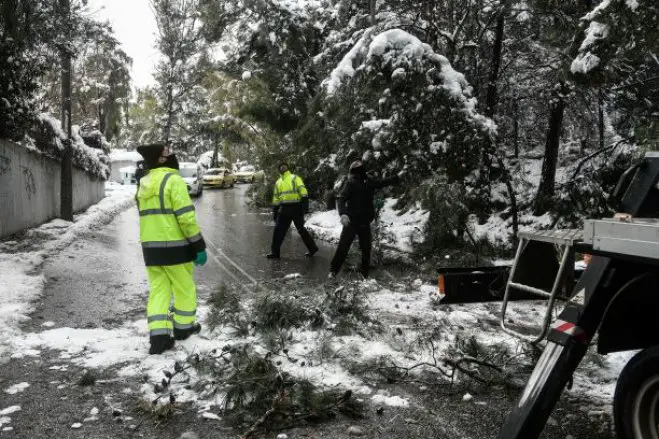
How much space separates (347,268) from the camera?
1016 cm

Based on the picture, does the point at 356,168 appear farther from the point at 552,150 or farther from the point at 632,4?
the point at 552,150

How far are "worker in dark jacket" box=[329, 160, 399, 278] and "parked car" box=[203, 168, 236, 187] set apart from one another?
36000mm

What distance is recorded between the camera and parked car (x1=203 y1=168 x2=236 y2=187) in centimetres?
4422

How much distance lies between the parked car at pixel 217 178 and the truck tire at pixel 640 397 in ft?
139

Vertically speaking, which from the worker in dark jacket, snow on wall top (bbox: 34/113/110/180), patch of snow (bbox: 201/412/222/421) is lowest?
patch of snow (bbox: 201/412/222/421)

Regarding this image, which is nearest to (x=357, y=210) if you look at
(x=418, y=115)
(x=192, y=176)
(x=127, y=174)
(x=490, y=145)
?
(x=418, y=115)

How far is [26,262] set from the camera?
9.93 meters

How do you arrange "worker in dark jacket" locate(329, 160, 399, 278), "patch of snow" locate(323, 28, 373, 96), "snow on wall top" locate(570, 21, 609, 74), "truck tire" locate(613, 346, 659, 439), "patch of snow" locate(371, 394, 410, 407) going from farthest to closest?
"patch of snow" locate(323, 28, 373, 96), "worker in dark jacket" locate(329, 160, 399, 278), "snow on wall top" locate(570, 21, 609, 74), "patch of snow" locate(371, 394, 410, 407), "truck tire" locate(613, 346, 659, 439)

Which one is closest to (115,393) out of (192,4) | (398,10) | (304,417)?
(304,417)

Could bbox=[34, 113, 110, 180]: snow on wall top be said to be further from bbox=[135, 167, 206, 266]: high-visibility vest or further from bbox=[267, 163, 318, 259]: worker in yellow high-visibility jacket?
bbox=[135, 167, 206, 266]: high-visibility vest

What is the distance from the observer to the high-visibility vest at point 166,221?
216 inches

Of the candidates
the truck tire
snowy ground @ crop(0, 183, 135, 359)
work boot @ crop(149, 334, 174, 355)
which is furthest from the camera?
snowy ground @ crop(0, 183, 135, 359)

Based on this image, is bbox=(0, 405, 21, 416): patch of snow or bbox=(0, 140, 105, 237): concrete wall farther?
bbox=(0, 140, 105, 237): concrete wall

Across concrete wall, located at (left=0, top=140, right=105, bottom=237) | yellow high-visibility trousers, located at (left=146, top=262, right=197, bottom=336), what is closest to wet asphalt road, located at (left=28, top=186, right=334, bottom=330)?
yellow high-visibility trousers, located at (left=146, top=262, right=197, bottom=336)
